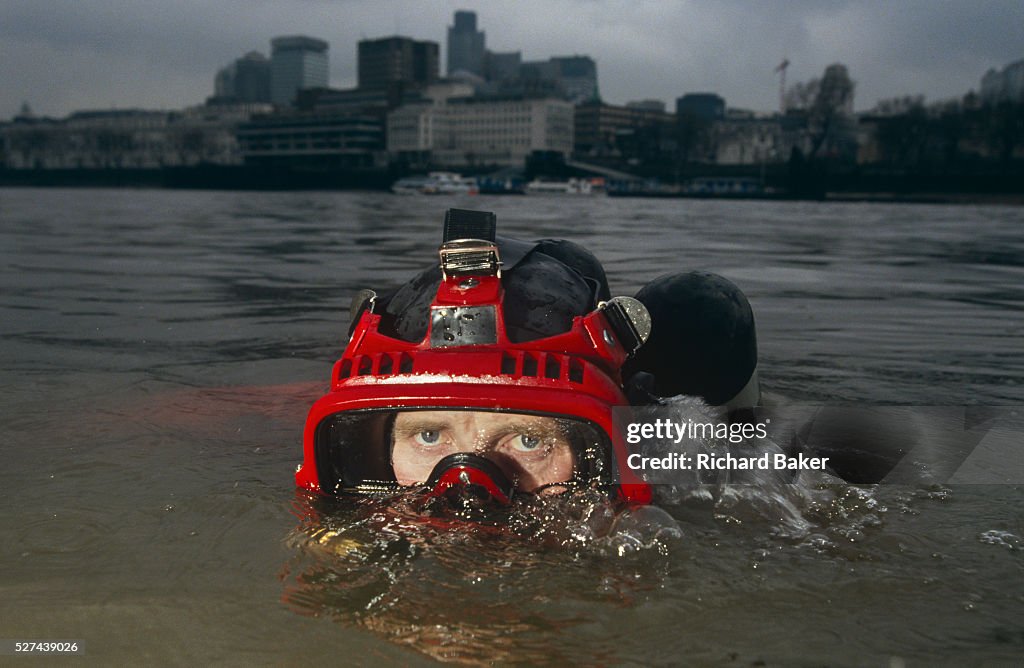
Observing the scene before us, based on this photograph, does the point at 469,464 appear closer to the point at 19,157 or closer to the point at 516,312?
the point at 516,312

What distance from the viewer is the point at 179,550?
7.93 ft

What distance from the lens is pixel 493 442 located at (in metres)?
2.53

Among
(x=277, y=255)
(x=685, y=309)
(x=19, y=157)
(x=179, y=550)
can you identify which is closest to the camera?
(x=179, y=550)

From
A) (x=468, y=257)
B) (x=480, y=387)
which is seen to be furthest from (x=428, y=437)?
(x=468, y=257)

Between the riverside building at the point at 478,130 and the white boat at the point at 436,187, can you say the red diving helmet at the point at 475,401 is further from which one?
the riverside building at the point at 478,130

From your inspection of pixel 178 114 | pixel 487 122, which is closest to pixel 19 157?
pixel 178 114

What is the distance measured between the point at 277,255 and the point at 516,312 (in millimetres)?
12047

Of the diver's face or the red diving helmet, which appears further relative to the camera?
the diver's face

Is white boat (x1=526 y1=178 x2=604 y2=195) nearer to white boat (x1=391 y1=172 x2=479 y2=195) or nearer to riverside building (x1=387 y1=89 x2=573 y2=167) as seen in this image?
white boat (x1=391 y1=172 x2=479 y2=195)

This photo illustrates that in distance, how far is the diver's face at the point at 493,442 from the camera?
2486 millimetres

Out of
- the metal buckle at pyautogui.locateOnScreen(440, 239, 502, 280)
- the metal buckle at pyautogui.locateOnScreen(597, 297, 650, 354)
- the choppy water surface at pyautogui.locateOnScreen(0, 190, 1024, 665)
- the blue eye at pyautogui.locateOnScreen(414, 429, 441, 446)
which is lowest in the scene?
the choppy water surface at pyautogui.locateOnScreen(0, 190, 1024, 665)

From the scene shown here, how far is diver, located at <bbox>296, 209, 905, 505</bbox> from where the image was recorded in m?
2.35

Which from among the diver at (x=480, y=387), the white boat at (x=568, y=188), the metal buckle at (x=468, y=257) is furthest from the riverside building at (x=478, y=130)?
the metal buckle at (x=468, y=257)

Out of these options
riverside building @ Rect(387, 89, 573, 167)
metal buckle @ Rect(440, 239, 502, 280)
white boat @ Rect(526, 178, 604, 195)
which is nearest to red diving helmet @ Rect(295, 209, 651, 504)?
metal buckle @ Rect(440, 239, 502, 280)
